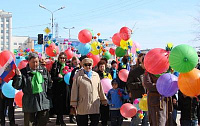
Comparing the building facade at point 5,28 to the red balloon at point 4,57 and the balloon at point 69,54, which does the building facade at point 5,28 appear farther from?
the red balloon at point 4,57

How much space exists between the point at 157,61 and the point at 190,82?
0.71m

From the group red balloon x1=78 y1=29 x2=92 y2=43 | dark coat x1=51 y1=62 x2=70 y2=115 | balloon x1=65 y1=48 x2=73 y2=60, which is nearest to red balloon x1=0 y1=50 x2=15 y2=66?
dark coat x1=51 y1=62 x2=70 y2=115

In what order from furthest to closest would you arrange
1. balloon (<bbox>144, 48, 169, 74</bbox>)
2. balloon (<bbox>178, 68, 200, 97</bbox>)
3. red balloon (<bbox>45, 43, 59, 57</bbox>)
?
red balloon (<bbox>45, 43, 59, 57</bbox>) < balloon (<bbox>144, 48, 169, 74</bbox>) < balloon (<bbox>178, 68, 200, 97</bbox>)

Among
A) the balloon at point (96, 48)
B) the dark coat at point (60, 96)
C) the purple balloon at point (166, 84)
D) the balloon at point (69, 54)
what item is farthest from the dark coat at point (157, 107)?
the balloon at point (69, 54)

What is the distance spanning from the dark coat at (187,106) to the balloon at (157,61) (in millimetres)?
1635

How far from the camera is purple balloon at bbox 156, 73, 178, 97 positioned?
20.6 ft

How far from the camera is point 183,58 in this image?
584 cm

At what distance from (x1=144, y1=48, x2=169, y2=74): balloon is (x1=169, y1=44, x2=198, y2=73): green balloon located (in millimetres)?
357

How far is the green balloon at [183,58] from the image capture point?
230 inches

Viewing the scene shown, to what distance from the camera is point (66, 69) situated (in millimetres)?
9344

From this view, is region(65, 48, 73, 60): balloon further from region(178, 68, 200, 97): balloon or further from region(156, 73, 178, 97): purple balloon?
region(178, 68, 200, 97): balloon

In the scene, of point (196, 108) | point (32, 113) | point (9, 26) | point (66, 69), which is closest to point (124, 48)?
point (66, 69)

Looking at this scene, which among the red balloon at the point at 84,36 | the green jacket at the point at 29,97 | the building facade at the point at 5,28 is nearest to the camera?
the green jacket at the point at 29,97

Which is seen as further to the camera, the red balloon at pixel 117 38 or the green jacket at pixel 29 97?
the red balloon at pixel 117 38
